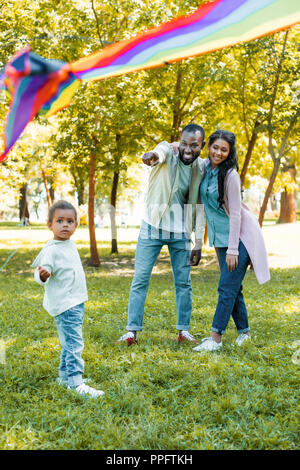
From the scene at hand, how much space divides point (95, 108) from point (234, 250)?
615 centimetres

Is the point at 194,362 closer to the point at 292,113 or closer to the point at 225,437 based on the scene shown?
the point at 225,437

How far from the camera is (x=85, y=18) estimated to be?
29.4ft

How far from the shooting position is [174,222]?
159 inches

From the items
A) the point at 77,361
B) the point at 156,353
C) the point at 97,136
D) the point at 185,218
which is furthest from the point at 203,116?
the point at 77,361

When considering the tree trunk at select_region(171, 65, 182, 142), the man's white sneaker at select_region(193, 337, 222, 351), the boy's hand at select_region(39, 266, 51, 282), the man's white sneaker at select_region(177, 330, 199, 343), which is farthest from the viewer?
the tree trunk at select_region(171, 65, 182, 142)

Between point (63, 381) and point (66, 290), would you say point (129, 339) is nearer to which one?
point (63, 381)

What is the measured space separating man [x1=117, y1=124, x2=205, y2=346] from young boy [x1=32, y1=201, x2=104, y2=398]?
40.8 inches

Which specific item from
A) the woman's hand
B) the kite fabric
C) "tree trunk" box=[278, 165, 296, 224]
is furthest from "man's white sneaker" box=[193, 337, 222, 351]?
"tree trunk" box=[278, 165, 296, 224]

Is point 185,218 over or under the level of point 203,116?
under

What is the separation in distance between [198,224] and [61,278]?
158 centimetres

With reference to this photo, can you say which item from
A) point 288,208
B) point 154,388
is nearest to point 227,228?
point 154,388

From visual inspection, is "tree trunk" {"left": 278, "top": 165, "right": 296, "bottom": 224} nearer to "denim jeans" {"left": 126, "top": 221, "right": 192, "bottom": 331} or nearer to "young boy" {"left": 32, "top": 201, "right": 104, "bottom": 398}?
"denim jeans" {"left": 126, "top": 221, "right": 192, "bottom": 331}

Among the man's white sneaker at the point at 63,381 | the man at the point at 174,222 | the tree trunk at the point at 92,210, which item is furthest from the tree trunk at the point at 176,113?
the man's white sneaker at the point at 63,381

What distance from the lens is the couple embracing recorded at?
3.86 meters
